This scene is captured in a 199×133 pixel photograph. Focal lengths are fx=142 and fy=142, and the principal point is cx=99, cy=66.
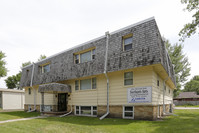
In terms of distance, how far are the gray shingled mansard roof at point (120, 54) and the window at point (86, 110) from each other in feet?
10.1

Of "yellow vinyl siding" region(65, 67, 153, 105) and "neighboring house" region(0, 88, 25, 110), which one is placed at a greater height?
"yellow vinyl siding" region(65, 67, 153, 105)

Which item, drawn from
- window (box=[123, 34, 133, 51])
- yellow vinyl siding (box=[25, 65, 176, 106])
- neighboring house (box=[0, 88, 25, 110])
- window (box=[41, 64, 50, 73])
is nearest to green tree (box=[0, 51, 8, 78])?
neighboring house (box=[0, 88, 25, 110])

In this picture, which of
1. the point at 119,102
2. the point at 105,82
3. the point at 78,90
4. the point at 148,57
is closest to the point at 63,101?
the point at 78,90

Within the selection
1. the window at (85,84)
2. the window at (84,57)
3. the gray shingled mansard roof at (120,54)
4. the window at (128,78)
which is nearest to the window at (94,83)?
the window at (85,84)

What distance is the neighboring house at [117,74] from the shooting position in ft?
32.3

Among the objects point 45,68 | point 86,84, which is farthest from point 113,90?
point 45,68

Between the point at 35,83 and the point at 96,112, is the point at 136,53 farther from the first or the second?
the point at 35,83

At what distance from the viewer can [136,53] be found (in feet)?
33.2

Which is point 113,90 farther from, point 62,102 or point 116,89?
point 62,102

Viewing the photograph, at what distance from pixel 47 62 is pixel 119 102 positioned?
36.2 ft

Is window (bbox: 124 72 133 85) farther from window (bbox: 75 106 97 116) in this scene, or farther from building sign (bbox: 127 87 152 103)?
window (bbox: 75 106 97 116)

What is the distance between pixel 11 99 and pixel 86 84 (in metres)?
22.7

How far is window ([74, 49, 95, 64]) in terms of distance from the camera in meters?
13.5

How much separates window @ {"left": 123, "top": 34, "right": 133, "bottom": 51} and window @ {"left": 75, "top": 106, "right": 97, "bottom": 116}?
6.02m
